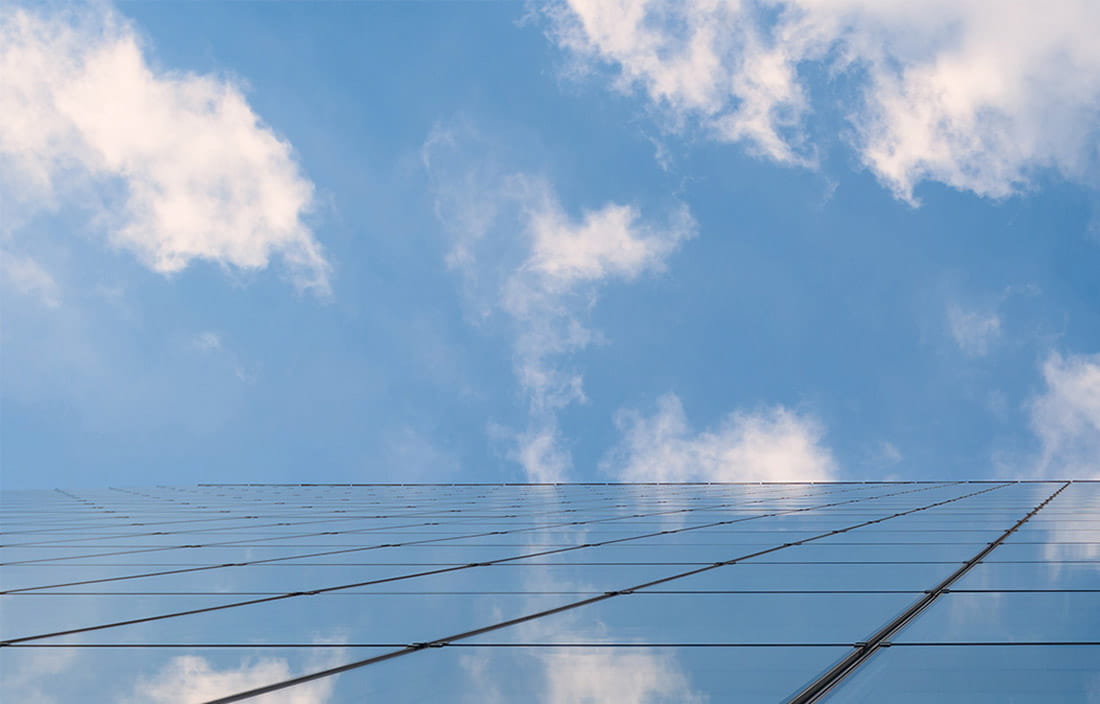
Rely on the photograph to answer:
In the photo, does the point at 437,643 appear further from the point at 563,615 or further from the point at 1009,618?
the point at 1009,618

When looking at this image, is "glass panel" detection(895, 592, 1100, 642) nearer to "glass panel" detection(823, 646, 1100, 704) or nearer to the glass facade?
the glass facade

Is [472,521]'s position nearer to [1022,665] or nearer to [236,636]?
[236,636]

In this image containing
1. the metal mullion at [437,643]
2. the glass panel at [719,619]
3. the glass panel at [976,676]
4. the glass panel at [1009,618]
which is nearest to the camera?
the glass panel at [976,676]

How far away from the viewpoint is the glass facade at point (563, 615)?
482 centimetres

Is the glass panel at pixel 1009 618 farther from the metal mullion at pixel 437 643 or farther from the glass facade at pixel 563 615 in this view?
the metal mullion at pixel 437 643

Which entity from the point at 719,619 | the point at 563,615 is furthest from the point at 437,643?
the point at 719,619

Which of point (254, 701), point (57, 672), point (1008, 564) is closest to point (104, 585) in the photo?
point (57, 672)

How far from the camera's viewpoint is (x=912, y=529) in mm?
12531

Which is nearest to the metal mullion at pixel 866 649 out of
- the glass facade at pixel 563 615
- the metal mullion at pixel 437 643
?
the glass facade at pixel 563 615

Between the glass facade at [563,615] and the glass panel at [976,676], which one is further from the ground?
the glass facade at [563,615]

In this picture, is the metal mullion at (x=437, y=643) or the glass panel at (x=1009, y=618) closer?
the metal mullion at (x=437, y=643)

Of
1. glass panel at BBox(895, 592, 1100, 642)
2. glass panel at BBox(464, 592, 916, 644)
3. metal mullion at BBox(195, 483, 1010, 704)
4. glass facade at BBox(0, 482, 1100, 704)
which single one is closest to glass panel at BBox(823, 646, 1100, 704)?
glass facade at BBox(0, 482, 1100, 704)

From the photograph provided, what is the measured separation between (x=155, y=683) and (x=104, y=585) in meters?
3.69

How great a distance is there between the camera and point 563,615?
655cm
